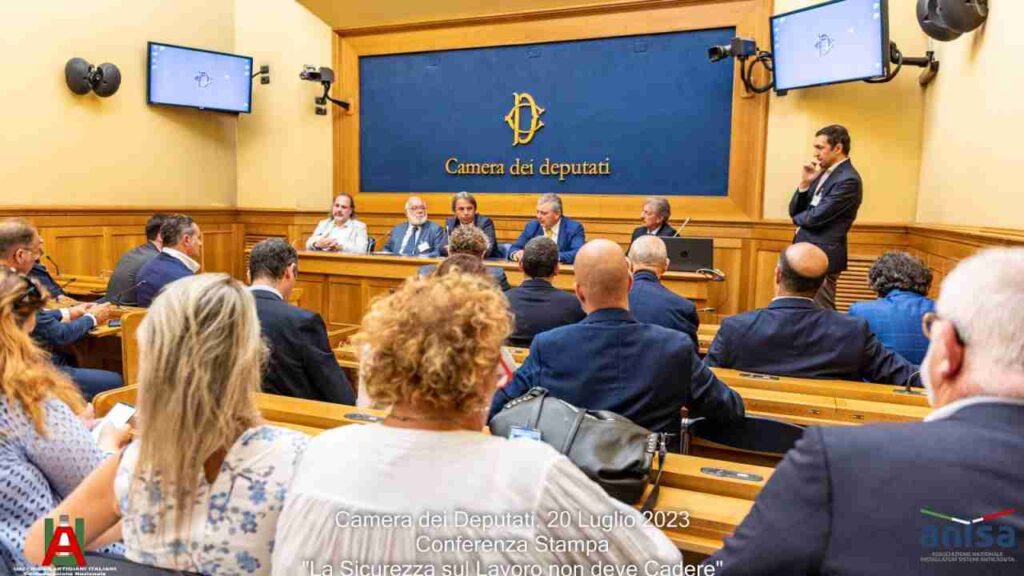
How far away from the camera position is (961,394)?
3.26ft

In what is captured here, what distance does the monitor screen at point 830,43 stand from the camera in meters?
4.67

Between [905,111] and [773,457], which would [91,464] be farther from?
[905,111]

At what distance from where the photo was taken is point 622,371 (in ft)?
6.20

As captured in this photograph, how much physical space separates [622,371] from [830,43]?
406cm

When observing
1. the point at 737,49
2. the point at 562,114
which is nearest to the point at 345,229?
the point at 562,114

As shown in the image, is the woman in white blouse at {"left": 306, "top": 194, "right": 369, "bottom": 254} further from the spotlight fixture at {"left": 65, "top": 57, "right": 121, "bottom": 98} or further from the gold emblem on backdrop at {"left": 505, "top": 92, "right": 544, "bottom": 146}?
the spotlight fixture at {"left": 65, "top": 57, "right": 121, "bottom": 98}

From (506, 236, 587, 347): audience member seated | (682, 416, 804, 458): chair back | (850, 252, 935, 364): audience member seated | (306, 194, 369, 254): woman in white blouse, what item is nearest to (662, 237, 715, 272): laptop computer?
(850, 252, 935, 364): audience member seated

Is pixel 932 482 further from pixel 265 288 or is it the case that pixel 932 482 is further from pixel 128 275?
pixel 128 275

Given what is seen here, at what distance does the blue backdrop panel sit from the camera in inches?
239

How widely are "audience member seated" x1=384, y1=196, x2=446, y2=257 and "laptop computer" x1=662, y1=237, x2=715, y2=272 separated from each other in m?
2.25

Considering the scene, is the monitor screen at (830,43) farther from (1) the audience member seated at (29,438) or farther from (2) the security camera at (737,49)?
(1) the audience member seated at (29,438)

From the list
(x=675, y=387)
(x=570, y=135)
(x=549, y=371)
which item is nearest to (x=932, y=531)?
(x=675, y=387)

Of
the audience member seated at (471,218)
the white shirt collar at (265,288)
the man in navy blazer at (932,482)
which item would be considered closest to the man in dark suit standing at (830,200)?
the audience member seated at (471,218)

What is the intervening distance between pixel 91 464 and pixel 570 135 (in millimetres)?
5561
